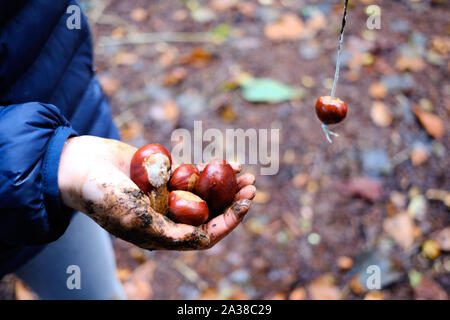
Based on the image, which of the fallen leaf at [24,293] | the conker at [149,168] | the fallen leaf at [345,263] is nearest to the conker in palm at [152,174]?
the conker at [149,168]

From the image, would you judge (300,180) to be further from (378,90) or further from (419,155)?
(378,90)

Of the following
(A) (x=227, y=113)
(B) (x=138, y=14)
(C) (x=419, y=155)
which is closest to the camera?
(C) (x=419, y=155)

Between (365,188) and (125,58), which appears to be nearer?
(365,188)

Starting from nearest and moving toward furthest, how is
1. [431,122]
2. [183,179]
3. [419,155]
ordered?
1. [183,179]
2. [419,155]
3. [431,122]

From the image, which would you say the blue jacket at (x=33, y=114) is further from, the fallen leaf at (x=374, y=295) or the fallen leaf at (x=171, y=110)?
the fallen leaf at (x=374, y=295)

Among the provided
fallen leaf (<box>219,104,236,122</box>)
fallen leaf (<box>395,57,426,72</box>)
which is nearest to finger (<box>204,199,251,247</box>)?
fallen leaf (<box>219,104,236,122</box>)

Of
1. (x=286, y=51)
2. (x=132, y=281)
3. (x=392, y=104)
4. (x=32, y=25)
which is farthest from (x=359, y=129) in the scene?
(x=32, y=25)

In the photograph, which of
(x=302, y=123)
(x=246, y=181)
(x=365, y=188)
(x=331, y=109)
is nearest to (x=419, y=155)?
(x=365, y=188)
